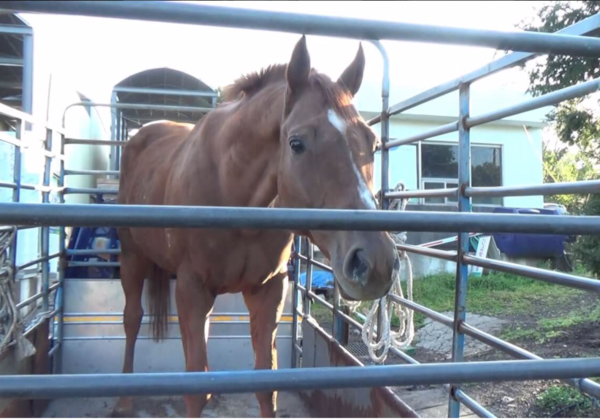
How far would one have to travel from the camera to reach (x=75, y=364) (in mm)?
4035

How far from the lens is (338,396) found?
308 cm

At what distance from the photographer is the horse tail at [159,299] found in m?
3.93

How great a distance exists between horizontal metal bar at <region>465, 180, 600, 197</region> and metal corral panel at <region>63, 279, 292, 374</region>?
259 cm

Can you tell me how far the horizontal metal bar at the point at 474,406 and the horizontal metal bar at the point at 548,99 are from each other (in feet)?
3.86

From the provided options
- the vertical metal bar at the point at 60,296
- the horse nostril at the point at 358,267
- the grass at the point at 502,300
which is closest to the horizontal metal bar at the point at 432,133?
the horse nostril at the point at 358,267

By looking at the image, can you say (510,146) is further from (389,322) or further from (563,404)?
(389,322)

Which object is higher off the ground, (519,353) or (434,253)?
(434,253)

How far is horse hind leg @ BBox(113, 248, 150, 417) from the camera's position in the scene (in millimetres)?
3863

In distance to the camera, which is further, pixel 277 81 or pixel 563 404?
pixel 563 404

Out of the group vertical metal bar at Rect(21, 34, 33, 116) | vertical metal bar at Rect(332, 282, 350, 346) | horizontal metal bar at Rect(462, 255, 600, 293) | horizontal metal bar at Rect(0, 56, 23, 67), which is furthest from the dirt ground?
horizontal metal bar at Rect(0, 56, 23, 67)

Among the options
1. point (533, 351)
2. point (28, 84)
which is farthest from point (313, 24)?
point (28, 84)

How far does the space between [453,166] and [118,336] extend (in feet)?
29.2

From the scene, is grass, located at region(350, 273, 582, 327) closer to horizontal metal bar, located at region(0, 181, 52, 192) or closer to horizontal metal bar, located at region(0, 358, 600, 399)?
horizontal metal bar, located at region(0, 181, 52, 192)

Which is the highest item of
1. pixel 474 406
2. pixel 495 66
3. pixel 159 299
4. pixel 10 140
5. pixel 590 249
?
pixel 495 66
